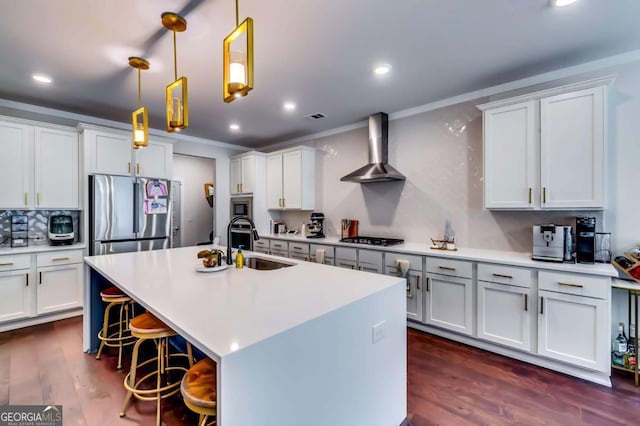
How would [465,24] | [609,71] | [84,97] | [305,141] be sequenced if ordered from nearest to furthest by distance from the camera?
[465,24], [609,71], [84,97], [305,141]

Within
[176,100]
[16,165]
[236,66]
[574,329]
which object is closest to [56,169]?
[16,165]

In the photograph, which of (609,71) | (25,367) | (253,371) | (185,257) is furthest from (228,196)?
(609,71)

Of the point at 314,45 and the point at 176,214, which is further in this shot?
the point at 176,214

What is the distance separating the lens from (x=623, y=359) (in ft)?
7.57

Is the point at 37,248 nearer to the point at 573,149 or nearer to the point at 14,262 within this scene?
the point at 14,262

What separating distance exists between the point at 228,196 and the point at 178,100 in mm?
3721

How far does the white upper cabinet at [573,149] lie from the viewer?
2326mm

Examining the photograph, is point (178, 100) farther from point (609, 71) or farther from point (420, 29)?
point (609, 71)

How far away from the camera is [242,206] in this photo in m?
5.39

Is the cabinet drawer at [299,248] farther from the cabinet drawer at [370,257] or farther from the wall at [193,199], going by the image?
the wall at [193,199]

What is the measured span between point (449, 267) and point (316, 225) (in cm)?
228

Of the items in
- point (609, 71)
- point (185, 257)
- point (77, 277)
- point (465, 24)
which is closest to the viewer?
point (465, 24)

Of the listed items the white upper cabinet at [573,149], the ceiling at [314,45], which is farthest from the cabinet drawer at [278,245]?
the white upper cabinet at [573,149]

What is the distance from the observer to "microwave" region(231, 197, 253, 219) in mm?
5234
